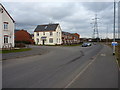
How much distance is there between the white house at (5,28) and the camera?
24.1 metres

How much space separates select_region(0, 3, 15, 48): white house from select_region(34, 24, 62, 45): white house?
2562 centimetres

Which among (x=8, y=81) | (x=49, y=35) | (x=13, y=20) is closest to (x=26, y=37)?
(x=49, y=35)

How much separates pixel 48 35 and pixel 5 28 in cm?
2790

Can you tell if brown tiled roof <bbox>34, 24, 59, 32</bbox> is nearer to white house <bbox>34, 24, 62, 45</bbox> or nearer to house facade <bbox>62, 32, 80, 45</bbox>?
white house <bbox>34, 24, 62, 45</bbox>

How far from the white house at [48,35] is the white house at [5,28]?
84.0 feet

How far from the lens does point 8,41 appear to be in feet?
84.1

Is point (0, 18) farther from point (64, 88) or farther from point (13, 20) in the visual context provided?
point (64, 88)

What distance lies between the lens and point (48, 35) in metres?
52.4

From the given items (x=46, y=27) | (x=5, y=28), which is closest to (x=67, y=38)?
(x=46, y=27)

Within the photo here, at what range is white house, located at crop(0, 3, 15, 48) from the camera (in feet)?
78.9

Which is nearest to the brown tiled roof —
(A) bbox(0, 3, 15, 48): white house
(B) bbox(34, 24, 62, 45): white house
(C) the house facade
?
(B) bbox(34, 24, 62, 45): white house

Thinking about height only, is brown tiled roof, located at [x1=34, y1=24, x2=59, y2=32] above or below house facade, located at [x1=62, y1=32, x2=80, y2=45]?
above

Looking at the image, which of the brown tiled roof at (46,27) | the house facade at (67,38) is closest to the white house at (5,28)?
the brown tiled roof at (46,27)

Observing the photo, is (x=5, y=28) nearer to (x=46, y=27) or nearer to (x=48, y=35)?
(x=48, y=35)
